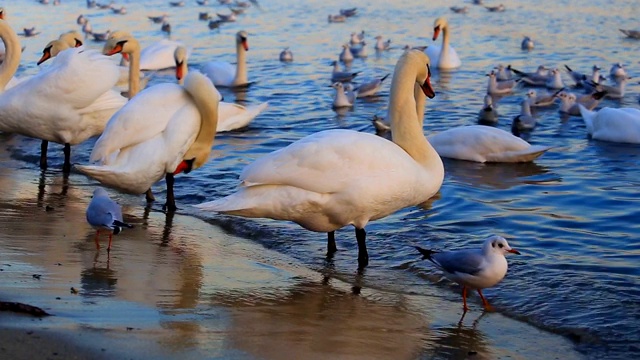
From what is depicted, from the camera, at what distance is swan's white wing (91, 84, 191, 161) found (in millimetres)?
8422

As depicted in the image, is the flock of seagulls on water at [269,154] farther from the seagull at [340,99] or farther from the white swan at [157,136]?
the seagull at [340,99]

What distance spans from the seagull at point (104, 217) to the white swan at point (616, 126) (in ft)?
23.1

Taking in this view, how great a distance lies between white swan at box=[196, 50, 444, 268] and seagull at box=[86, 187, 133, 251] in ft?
1.86

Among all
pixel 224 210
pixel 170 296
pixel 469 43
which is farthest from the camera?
pixel 469 43

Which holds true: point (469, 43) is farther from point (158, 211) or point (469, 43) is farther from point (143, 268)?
point (143, 268)

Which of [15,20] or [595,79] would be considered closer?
[595,79]

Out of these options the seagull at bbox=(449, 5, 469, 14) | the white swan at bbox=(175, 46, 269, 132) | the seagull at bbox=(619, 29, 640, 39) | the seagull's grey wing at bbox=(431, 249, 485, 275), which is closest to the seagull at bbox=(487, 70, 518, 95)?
the white swan at bbox=(175, 46, 269, 132)

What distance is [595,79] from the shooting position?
16.7 meters

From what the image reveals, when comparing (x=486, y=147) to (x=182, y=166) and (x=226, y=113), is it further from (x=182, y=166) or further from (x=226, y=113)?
(x=182, y=166)

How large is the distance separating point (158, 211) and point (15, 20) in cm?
2028

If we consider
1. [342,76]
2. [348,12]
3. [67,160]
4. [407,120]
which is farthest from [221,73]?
[407,120]

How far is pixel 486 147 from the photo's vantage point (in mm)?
11461

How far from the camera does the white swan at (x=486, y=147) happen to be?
37.1ft

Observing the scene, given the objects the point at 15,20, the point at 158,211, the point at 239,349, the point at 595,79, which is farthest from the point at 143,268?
the point at 15,20
